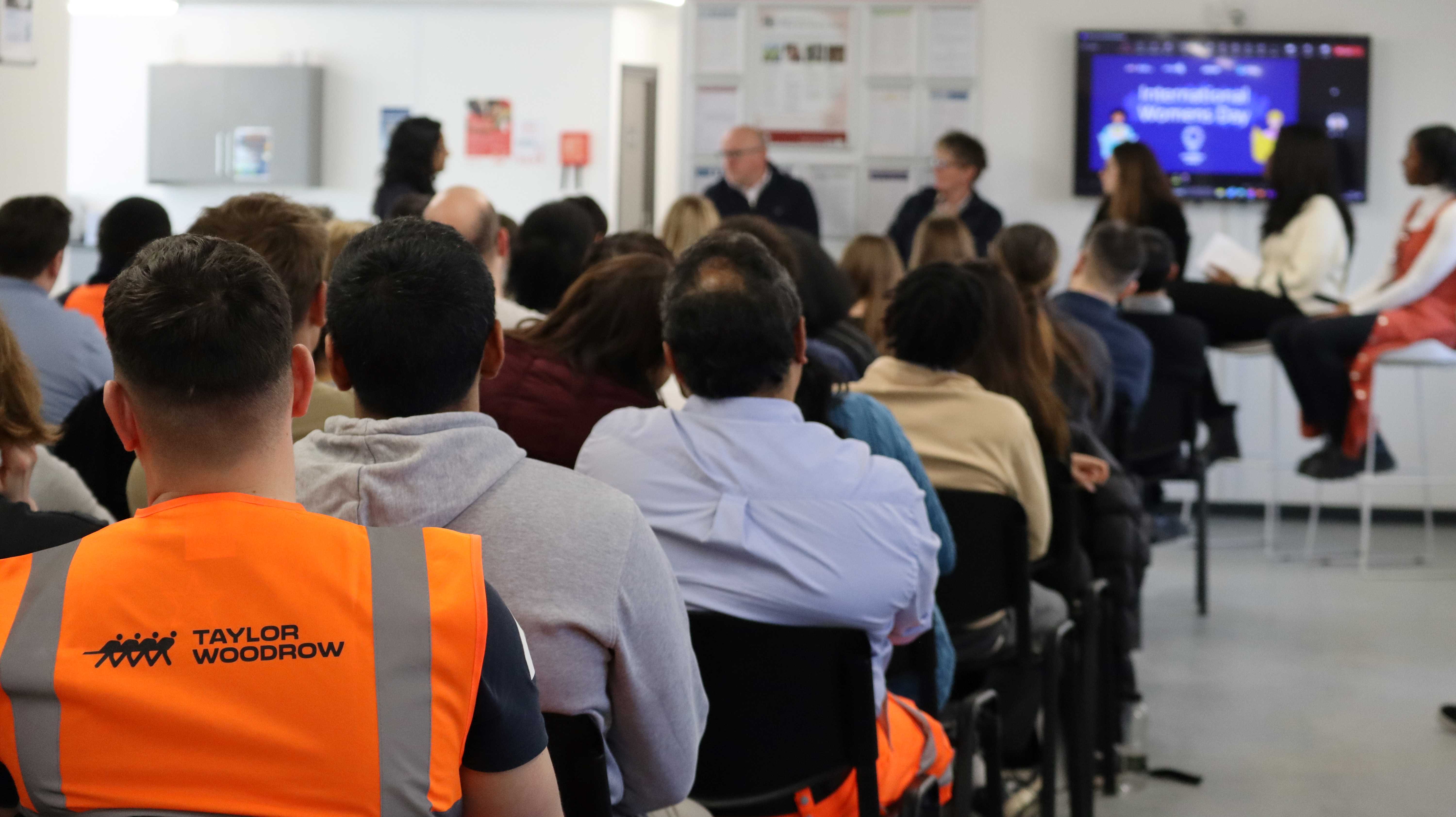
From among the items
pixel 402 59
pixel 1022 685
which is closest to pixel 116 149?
pixel 402 59

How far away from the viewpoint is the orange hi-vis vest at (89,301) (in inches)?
134

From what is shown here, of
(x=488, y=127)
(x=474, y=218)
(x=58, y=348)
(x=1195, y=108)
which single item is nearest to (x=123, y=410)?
(x=58, y=348)

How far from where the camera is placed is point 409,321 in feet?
4.61

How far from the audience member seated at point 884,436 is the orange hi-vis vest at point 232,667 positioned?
1.39 meters

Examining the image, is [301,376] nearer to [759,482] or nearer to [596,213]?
[759,482]

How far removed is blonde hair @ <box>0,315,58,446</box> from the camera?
66.0 inches

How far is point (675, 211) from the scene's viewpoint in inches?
186

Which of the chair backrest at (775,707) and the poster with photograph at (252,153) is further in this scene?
the poster with photograph at (252,153)

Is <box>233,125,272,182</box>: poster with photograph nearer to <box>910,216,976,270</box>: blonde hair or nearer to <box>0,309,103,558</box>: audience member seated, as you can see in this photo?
<box>910,216,976,270</box>: blonde hair

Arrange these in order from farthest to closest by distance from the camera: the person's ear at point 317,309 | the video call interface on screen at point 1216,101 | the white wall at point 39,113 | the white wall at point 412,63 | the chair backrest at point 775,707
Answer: the white wall at point 412,63, the video call interface on screen at point 1216,101, the white wall at point 39,113, the person's ear at point 317,309, the chair backrest at point 775,707

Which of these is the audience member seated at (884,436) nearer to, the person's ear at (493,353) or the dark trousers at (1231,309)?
the person's ear at (493,353)

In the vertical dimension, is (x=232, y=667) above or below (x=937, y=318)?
below

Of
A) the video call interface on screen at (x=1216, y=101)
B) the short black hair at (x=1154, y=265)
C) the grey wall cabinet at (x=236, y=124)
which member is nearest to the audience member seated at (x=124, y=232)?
the short black hair at (x=1154, y=265)

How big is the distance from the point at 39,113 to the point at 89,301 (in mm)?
2063
